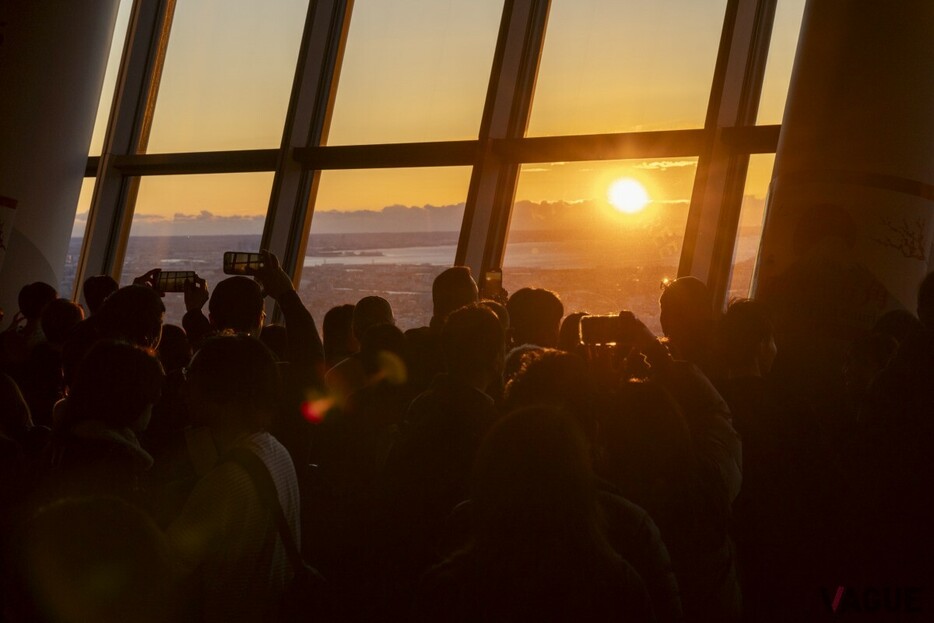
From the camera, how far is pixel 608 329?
2080mm

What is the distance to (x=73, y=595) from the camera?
39.8 inches

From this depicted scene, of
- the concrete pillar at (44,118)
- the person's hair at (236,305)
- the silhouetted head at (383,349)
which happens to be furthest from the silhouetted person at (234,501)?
the concrete pillar at (44,118)

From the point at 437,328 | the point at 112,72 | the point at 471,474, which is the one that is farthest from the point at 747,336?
the point at 112,72

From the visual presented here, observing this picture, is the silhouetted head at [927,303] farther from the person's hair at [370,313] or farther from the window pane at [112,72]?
the window pane at [112,72]

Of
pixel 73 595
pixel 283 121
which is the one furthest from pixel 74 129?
pixel 73 595

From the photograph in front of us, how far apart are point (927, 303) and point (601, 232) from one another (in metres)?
2.75

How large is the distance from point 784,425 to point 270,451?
1203 mm

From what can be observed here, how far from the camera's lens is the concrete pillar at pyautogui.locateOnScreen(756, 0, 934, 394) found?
2.83 meters

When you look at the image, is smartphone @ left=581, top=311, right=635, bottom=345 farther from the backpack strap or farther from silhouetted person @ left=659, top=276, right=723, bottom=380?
the backpack strap

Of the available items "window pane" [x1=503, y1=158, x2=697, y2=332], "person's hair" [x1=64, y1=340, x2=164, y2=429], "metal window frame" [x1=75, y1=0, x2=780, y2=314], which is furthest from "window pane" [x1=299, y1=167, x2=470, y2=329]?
"person's hair" [x1=64, y1=340, x2=164, y2=429]

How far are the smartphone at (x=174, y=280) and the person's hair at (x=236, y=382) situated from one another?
174 centimetres

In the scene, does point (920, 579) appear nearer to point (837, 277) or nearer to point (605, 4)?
point (837, 277)

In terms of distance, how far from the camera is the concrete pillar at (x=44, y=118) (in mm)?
5023

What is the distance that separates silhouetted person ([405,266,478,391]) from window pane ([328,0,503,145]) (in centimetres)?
281
